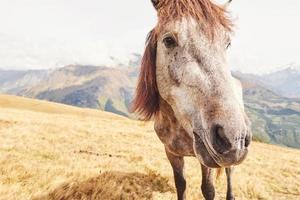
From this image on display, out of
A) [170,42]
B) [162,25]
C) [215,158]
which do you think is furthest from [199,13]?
[215,158]

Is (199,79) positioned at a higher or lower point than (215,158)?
higher

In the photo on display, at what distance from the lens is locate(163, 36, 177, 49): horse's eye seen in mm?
5492

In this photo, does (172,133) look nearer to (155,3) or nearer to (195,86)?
(195,86)

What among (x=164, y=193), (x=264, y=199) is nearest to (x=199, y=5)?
(x=164, y=193)

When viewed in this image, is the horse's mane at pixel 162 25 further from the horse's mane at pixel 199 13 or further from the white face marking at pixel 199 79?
the white face marking at pixel 199 79

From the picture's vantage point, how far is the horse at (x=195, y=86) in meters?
4.09

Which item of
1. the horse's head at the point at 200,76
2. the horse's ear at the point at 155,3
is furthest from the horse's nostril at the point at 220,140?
the horse's ear at the point at 155,3

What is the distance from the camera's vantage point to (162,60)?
597 centimetres

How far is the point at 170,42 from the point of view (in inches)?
219

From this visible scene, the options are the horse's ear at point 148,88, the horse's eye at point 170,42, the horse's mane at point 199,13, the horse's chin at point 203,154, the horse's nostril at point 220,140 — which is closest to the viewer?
the horse's nostril at point 220,140

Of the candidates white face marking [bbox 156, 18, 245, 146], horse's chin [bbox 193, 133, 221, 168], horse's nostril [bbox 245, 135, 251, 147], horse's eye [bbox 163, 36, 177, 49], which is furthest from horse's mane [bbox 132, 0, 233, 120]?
horse's nostril [bbox 245, 135, 251, 147]

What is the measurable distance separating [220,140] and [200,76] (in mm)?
1126

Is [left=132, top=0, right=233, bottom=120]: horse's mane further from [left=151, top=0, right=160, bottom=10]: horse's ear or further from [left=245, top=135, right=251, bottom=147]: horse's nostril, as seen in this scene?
[left=245, top=135, right=251, bottom=147]: horse's nostril

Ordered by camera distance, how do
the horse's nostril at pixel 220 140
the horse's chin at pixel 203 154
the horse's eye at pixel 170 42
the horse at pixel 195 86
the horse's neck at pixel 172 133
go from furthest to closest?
the horse's neck at pixel 172 133
the horse's eye at pixel 170 42
the horse's chin at pixel 203 154
the horse at pixel 195 86
the horse's nostril at pixel 220 140
